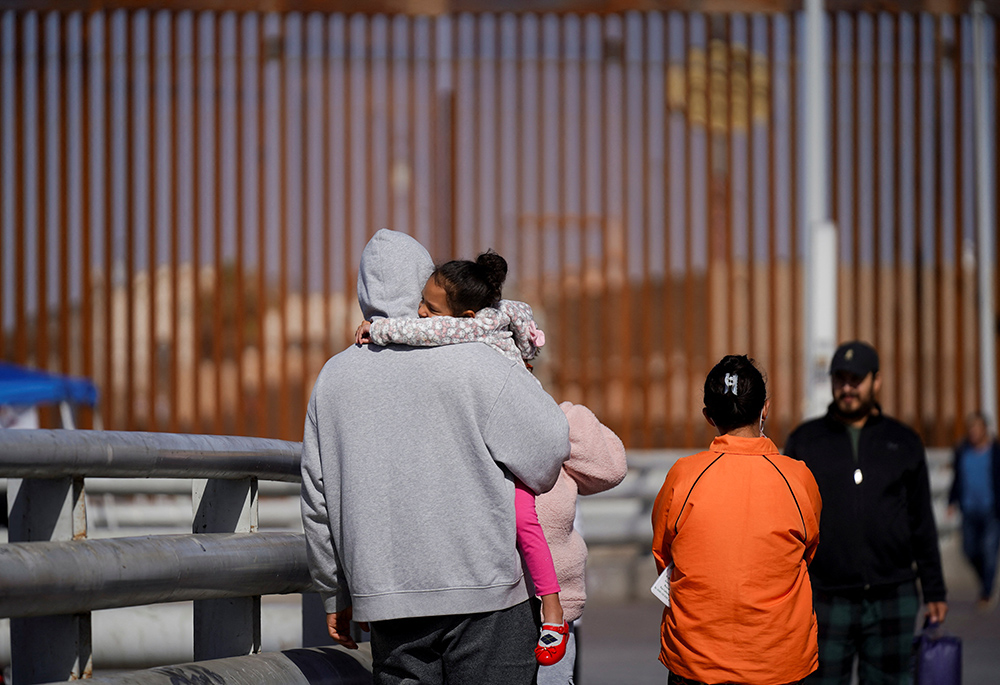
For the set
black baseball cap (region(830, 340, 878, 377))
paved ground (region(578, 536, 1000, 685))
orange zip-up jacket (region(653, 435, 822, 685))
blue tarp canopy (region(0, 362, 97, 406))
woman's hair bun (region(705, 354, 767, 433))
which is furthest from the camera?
blue tarp canopy (region(0, 362, 97, 406))

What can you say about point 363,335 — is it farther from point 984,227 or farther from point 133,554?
point 984,227

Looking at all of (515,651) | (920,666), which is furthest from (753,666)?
(920,666)

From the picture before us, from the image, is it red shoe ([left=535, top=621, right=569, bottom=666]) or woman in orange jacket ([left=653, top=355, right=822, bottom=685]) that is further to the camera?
woman in orange jacket ([left=653, top=355, right=822, bottom=685])

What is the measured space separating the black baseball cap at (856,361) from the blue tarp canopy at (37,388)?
7.68 metres

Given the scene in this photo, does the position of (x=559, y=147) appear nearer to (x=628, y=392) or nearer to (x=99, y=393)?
(x=628, y=392)

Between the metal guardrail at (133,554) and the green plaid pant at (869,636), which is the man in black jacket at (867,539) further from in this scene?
the metal guardrail at (133,554)

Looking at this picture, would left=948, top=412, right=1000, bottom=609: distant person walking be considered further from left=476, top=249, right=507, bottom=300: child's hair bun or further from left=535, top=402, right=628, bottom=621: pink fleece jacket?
left=476, top=249, right=507, bottom=300: child's hair bun

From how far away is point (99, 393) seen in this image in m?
11.7

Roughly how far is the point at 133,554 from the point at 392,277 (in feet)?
2.59

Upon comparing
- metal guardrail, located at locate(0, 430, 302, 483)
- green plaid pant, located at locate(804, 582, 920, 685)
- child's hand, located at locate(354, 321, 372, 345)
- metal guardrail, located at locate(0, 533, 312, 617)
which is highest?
child's hand, located at locate(354, 321, 372, 345)

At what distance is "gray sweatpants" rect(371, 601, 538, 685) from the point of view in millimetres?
2611

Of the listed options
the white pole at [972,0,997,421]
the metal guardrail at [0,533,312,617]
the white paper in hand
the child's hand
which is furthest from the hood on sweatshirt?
the white pole at [972,0,997,421]

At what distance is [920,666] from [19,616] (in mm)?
2992

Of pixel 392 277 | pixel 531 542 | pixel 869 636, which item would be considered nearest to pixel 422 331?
pixel 392 277
